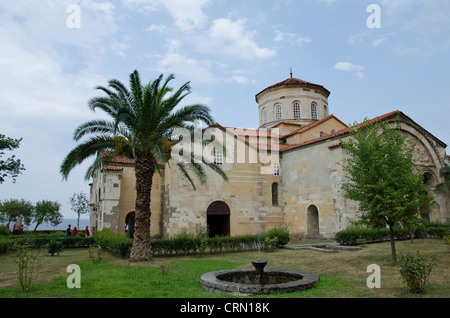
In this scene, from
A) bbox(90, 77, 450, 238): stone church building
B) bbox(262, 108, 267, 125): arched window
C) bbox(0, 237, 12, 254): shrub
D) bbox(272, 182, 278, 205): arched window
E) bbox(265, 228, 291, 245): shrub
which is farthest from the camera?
bbox(262, 108, 267, 125): arched window

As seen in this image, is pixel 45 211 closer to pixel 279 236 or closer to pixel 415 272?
pixel 279 236

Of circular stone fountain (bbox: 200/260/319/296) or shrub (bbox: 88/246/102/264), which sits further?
shrub (bbox: 88/246/102/264)

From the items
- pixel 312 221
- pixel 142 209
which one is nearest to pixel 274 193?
pixel 312 221

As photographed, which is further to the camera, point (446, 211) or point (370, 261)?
point (446, 211)

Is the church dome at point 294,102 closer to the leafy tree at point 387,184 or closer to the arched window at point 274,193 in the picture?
the arched window at point 274,193

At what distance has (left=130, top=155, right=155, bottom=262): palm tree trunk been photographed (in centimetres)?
1291

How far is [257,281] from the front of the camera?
837cm

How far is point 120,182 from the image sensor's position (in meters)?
20.5

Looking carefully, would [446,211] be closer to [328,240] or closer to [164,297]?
[328,240]

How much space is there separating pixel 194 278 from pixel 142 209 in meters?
4.93

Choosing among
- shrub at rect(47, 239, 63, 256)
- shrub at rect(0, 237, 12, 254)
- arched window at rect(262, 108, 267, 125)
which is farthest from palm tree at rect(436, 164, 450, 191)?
shrub at rect(0, 237, 12, 254)

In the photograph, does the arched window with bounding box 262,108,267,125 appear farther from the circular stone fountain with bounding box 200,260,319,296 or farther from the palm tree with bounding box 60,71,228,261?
the circular stone fountain with bounding box 200,260,319,296

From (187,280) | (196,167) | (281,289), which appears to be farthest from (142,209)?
(281,289)
